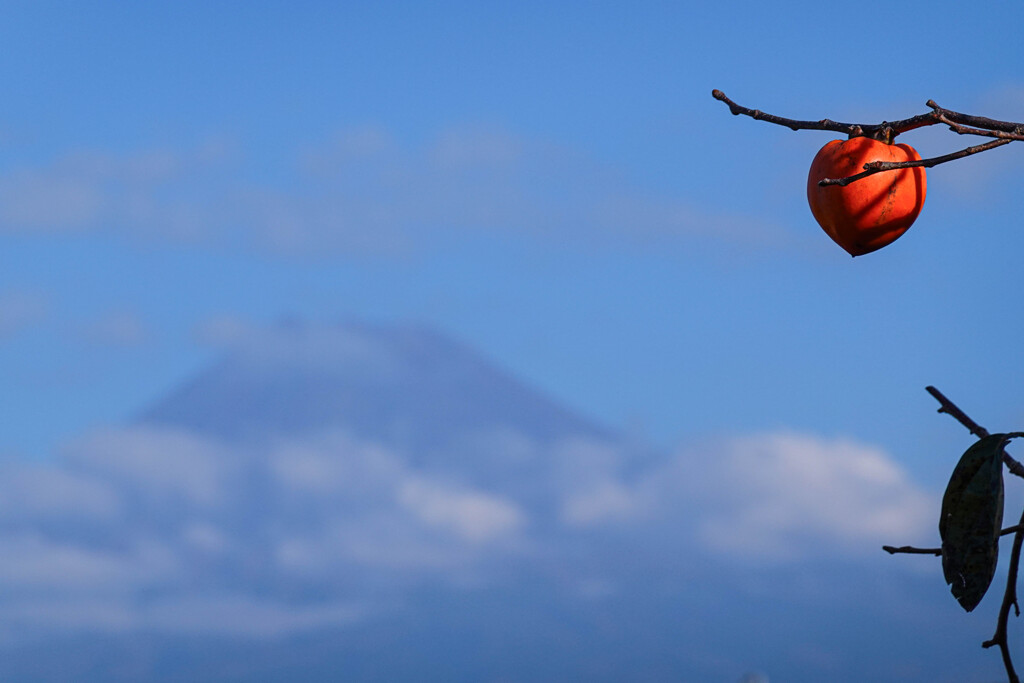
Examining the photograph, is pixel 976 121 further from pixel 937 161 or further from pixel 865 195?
pixel 865 195

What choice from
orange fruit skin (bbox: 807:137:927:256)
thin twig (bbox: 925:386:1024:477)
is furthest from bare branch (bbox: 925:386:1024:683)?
orange fruit skin (bbox: 807:137:927:256)

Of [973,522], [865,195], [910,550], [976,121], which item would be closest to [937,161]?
[976,121]

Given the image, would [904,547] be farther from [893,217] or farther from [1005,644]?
[893,217]

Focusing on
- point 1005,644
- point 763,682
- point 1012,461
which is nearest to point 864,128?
point 1012,461

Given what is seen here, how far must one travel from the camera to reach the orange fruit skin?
1747 millimetres

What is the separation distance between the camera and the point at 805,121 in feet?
5.57

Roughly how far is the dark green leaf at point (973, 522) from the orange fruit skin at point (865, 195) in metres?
0.41

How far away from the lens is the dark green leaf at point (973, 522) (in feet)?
5.40

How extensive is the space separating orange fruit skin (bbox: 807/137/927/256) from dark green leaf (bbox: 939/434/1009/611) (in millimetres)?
414

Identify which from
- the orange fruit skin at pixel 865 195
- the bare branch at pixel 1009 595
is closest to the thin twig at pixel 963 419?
the bare branch at pixel 1009 595

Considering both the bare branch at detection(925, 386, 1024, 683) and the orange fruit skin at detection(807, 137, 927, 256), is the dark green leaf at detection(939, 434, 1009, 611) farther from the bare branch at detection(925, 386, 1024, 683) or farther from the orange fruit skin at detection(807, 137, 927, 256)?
the orange fruit skin at detection(807, 137, 927, 256)

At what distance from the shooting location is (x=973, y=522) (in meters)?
1.68

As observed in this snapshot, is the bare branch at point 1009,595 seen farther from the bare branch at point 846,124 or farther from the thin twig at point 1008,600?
the bare branch at point 846,124

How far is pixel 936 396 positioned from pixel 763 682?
566cm
